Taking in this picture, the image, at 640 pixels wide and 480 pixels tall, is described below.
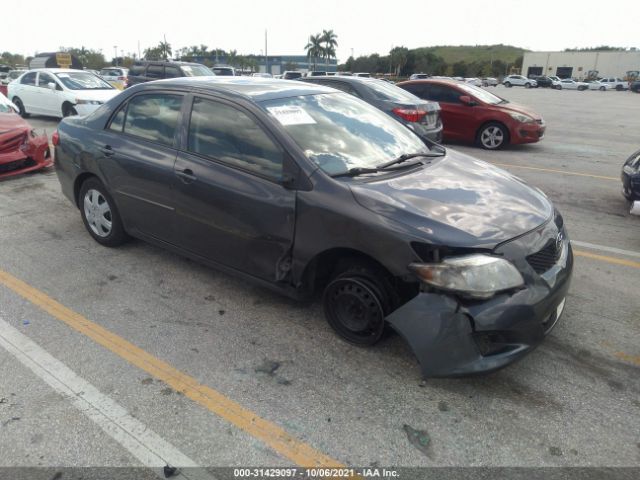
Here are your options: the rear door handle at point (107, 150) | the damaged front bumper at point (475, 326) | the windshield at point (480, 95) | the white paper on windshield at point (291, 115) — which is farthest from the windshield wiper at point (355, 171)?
the windshield at point (480, 95)

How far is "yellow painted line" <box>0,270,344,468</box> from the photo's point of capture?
7.84 feet

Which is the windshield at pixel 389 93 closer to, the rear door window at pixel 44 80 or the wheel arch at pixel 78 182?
the wheel arch at pixel 78 182

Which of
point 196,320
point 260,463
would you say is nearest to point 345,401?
point 260,463

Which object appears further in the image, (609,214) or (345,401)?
Answer: (609,214)

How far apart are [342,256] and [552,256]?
1273 millimetres

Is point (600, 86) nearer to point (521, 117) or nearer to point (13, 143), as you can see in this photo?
point (521, 117)

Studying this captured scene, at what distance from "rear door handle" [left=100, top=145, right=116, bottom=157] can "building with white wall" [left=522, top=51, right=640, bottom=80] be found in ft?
319

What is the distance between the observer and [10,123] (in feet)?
24.1

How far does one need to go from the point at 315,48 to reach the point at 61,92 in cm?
9107

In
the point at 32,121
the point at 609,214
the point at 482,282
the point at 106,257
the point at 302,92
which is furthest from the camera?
the point at 32,121

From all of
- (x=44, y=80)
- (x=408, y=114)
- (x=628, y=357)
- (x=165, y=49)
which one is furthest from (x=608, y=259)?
(x=165, y=49)

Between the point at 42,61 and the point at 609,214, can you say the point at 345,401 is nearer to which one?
the point at 609,214

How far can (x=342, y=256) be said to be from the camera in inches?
124

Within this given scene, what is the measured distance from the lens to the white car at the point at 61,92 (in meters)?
12.5
